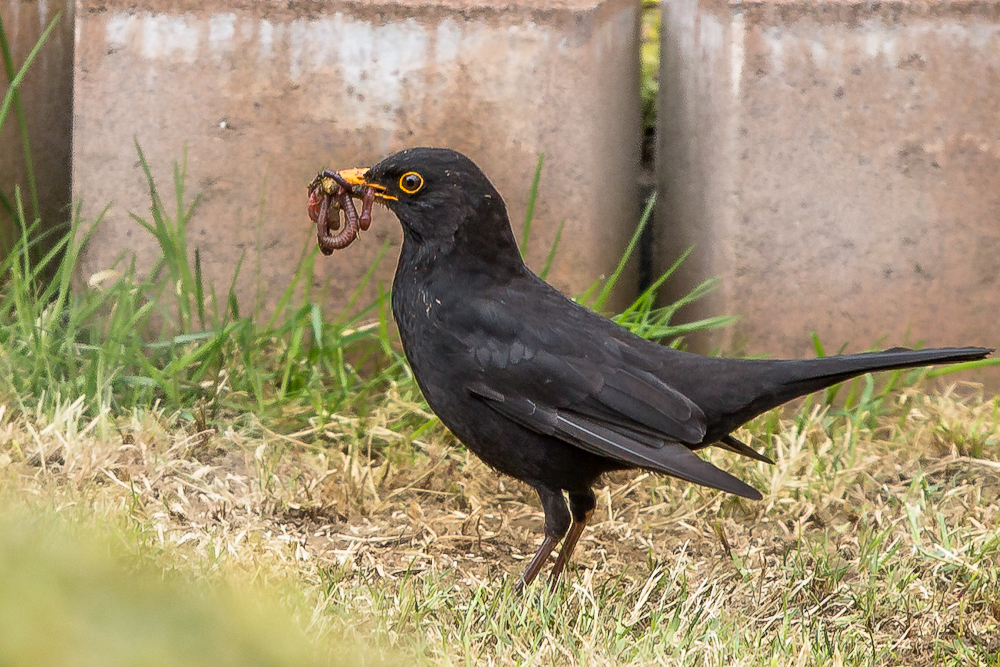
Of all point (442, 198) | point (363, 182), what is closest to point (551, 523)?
point (442, 198)

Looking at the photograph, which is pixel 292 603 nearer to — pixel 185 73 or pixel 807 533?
pixel 807 533

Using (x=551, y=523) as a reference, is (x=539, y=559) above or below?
below

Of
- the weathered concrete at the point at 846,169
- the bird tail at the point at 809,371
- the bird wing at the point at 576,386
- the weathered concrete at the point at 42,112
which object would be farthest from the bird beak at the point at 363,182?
the weathered concrete at the point at 42,112

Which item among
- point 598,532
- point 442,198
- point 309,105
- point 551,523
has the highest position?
point 309,105

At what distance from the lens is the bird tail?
2.64 meters

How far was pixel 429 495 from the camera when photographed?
11.2 feet

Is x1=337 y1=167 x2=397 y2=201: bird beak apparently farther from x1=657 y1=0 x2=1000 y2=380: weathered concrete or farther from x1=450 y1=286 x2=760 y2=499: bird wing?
x1=657 y1=0 x2=1000 y2=380: weathered concrete

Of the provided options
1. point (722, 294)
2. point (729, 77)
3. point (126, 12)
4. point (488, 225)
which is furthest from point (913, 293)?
point (126, 12)

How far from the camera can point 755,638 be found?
2.51 metres

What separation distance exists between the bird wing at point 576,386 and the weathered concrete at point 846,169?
4.39 ft

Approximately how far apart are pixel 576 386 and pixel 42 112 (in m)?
2.78

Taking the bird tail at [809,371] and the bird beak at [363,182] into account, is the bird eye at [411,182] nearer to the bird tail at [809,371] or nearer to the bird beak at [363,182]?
the bird beak at [363,182]

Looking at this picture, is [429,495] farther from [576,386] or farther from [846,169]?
[846,169]

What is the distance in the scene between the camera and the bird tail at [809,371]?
2.64 metres
